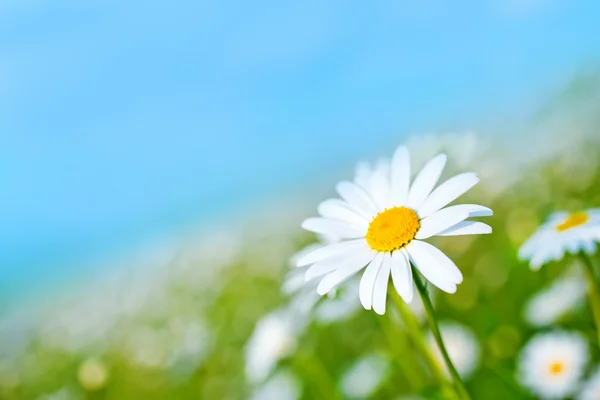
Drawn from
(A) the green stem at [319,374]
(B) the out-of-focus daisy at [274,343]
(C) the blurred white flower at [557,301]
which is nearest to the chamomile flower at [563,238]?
(C) the blurred white flower at [557,301]

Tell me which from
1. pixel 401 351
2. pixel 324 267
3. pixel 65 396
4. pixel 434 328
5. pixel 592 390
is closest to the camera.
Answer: pixel 434 328

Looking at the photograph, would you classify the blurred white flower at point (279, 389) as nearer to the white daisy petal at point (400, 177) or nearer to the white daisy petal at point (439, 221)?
the white daisy petal at point (400, 177)

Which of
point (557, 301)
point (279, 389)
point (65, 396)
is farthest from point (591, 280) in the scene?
point (65, 396)

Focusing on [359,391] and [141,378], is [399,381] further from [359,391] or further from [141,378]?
[141,378]

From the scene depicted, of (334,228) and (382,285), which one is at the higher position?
(334,228)

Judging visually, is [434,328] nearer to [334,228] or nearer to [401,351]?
[334,228]

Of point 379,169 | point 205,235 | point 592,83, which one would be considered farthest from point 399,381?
point 205,235

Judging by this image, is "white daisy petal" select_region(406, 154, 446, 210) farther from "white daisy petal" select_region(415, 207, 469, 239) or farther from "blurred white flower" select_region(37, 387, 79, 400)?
"blurred white flower" select_region(37, 387, 79, 400)
